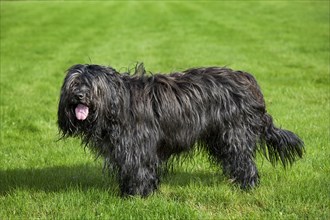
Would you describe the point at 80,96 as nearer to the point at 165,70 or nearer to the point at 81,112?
the point at 81,112

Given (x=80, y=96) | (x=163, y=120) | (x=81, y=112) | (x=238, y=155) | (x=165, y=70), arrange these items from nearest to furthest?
1. (x=80, y=96)
2. (x=81, y=112)
3. (x=163, y=120)
4. (x=238, y=155)
5. (x=165, y=70)

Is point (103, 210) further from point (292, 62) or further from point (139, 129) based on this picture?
point (292, 62)

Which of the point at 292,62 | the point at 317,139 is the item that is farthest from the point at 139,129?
the point at 292,62

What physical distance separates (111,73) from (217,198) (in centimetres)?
175

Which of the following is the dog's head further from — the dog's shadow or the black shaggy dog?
the dog's shadow

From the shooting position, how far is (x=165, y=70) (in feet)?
46.0

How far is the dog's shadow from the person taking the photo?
5.92 meters

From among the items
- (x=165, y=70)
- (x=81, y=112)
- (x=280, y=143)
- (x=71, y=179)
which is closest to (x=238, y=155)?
(x=280, y=143)

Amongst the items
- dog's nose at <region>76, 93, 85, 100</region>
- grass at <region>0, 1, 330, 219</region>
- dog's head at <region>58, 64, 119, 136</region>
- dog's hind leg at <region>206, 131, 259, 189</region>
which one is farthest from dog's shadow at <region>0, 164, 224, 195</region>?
dog's nose at <region>76, 93, 85, 100</region>

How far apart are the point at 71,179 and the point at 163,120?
1.64 m

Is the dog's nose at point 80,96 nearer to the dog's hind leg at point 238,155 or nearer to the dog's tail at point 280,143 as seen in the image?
the dog's hind leg at point 238,155

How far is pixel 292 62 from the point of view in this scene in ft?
48.7

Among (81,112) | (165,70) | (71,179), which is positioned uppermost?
(81,112)

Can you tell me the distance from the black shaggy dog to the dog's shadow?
448mm
